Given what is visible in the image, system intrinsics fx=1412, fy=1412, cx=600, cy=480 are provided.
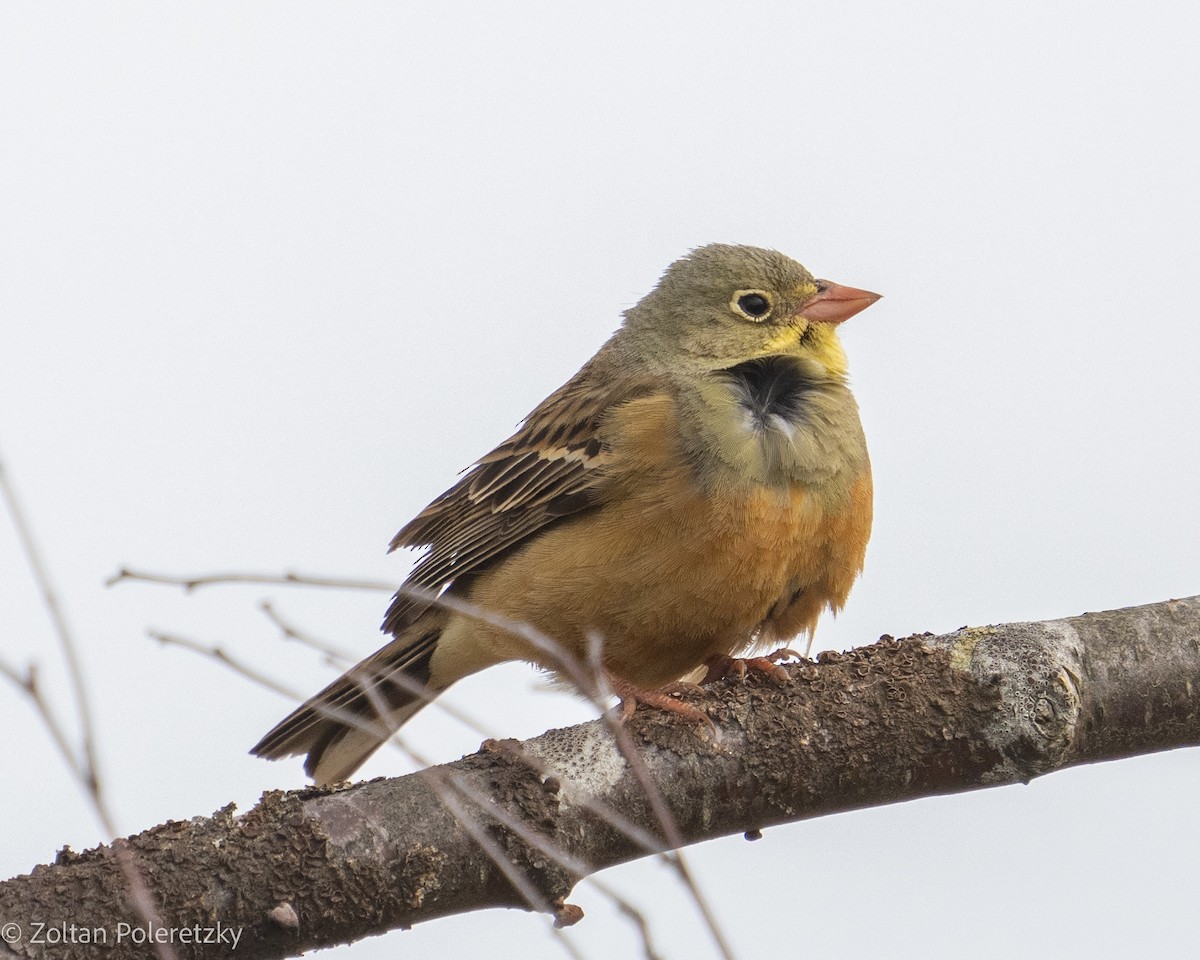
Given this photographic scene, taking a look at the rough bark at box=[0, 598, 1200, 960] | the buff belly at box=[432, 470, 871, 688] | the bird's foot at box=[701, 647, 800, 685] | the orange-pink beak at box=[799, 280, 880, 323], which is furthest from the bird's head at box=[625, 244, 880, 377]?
the rough bark at box=[0, 598, 1200, 960]

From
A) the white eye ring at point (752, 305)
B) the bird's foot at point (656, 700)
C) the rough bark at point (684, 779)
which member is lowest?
the rough bark at point (684, 779)

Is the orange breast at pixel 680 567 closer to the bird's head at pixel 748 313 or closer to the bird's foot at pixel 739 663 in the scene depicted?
the bird's foot at pixel 739 663

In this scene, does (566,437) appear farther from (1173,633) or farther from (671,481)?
(1173,633)

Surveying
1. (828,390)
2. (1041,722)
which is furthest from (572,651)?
(1041,722)

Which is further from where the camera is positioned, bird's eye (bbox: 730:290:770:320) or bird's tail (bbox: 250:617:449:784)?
bird's eye (bbox: 730:290:770:320)

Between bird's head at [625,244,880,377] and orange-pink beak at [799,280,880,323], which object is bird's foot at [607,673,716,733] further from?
→ orange-pink beak at [799,280,880,323]

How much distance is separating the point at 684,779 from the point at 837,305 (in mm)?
3419

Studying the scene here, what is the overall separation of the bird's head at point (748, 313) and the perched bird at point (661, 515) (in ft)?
0.04

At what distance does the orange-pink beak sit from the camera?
7.57 metres

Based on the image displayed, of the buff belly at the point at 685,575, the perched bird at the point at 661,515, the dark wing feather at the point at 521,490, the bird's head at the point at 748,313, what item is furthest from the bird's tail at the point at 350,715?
the bird's head at the point at 748,313

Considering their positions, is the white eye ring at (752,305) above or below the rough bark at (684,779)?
above

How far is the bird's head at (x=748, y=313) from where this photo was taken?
7.48 meters

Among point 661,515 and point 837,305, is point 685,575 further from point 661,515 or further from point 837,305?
point 837,305

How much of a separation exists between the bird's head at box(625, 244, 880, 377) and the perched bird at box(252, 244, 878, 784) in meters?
0.01
